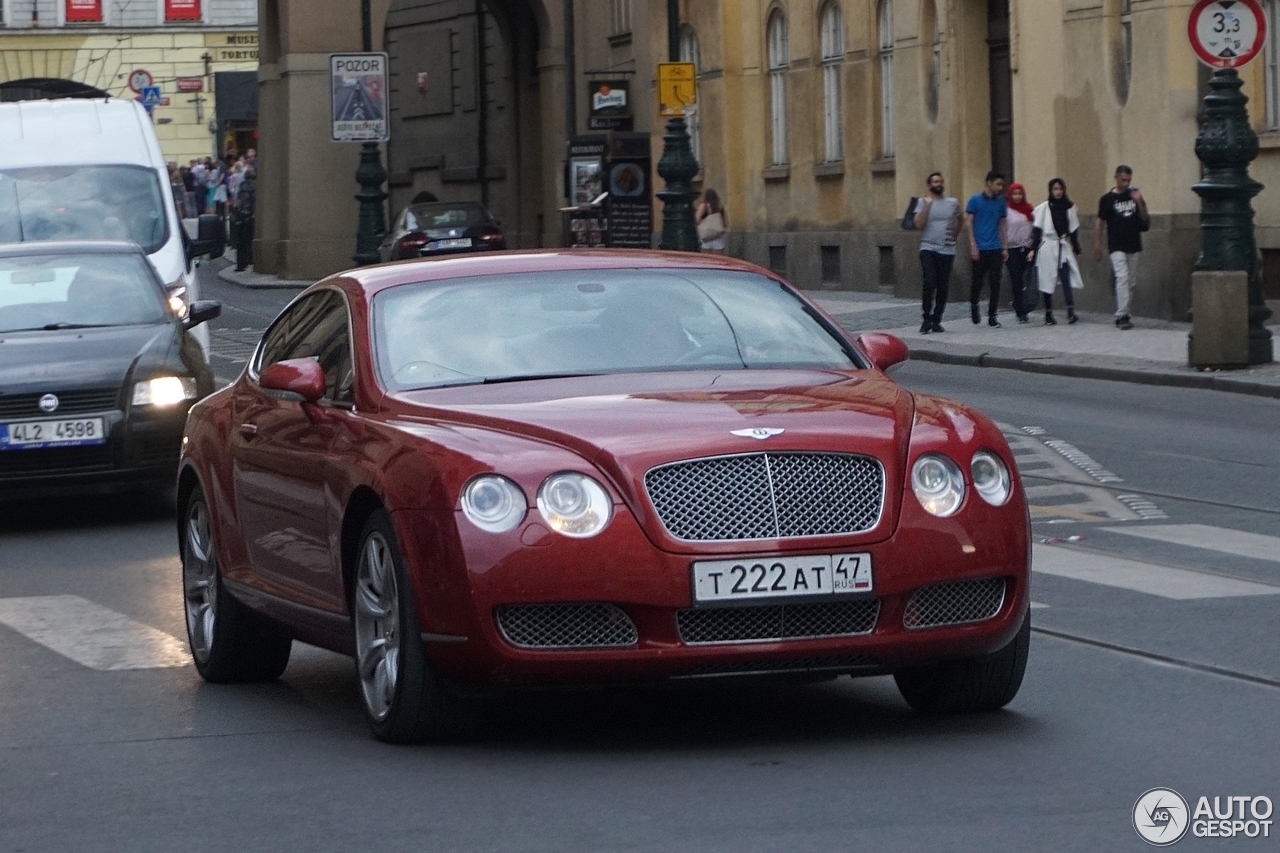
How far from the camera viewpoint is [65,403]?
543 inches

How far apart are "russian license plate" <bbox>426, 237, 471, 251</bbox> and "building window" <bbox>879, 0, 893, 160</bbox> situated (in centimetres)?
769

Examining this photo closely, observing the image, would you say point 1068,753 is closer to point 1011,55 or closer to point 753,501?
point 753,501

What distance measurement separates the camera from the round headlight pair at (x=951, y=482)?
685 centimetres

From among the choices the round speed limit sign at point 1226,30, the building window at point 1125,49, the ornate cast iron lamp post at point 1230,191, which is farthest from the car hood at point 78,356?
the building window at point 1125,49

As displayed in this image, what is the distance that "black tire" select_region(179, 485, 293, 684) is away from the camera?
28.0ft

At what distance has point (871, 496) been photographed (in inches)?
267

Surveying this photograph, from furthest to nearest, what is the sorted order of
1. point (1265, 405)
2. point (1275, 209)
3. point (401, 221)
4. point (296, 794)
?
1. point (401, 221)
2. point (1275, 209)
3. point (1265, 405)
4. point (296, 794)

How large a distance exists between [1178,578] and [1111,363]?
12.6 meters

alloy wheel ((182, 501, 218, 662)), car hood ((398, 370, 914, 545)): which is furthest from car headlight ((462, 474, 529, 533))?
alloy wheel ((182, 501, 218, 662))

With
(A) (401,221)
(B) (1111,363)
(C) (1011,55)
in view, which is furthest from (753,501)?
(A) (401,221)

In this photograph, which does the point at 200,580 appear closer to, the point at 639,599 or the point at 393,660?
the point at 393,660

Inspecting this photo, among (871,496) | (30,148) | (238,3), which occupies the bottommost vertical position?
(871,496)

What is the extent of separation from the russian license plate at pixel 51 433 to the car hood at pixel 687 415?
666cm

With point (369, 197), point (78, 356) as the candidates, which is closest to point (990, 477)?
point (78, 356)
